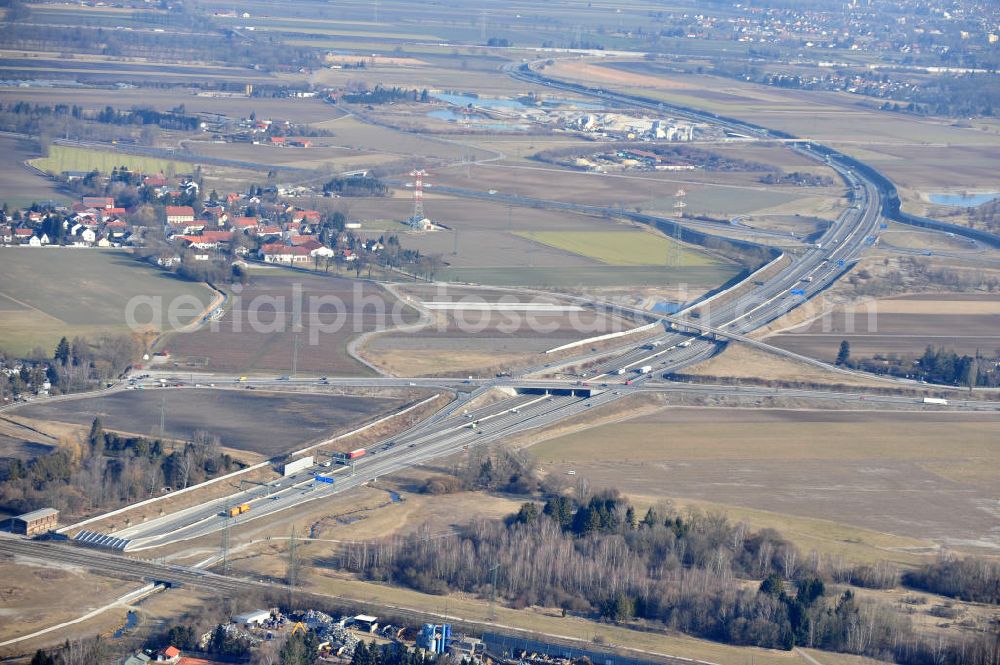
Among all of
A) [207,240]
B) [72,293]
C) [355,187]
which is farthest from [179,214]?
[72,293]

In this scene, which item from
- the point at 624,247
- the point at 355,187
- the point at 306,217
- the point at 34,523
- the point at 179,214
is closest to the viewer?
the point at 34,523

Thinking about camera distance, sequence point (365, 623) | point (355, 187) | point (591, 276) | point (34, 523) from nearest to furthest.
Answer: point (365, 623) → point (34, 523) → point (591, 276) → point (355, 187)

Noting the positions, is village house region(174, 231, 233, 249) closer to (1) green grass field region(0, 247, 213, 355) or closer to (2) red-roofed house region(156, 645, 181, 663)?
(1) green grass field region(0, 247, 213, 355)

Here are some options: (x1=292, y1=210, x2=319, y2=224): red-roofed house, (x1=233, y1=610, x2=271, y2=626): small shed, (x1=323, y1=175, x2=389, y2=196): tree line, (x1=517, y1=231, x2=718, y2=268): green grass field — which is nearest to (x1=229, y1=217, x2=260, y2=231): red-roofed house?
(x1=292, y1=210, x2=319, y2=224): red-roofed house

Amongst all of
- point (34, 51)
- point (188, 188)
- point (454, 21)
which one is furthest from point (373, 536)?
point (454, 21)

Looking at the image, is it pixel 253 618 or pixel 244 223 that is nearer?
pixel 253 618

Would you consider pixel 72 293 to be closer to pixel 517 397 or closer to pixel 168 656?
pixel 517 397

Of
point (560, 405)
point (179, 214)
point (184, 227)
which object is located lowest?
point (560, 405)

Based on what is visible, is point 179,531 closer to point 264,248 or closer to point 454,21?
point 264,248
